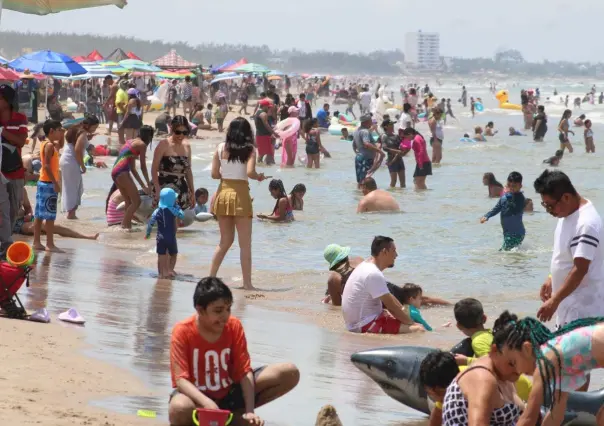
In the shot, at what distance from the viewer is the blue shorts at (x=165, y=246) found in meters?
9.91

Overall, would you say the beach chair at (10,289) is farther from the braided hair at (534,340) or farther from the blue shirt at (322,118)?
the blue shirt at (322,118)

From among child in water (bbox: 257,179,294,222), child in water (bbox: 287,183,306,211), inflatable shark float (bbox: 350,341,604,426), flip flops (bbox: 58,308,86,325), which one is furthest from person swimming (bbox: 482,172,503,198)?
inflatable shark float (bbox: 350,341,604,426)

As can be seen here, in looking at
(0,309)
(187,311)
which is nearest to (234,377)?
(0,309)

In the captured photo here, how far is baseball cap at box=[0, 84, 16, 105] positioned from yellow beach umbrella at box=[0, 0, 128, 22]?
3.75 ft

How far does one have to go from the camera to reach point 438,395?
484cm

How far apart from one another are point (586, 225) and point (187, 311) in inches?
143

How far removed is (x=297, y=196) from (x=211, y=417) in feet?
38.3

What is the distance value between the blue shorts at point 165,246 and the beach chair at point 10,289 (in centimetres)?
288

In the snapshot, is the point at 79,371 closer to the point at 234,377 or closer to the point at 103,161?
the point at 234,377

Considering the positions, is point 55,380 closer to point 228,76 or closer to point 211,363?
point 211,363

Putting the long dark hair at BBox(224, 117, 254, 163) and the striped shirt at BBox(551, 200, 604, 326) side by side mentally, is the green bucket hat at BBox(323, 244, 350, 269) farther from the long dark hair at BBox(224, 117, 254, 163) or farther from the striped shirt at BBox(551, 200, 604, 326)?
the striped shirt at BBox(551, 200, 604, 326)

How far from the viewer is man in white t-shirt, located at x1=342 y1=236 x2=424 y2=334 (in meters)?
7.78

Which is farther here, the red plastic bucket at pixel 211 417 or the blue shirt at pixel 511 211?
the blue shirt at pixel 511 211

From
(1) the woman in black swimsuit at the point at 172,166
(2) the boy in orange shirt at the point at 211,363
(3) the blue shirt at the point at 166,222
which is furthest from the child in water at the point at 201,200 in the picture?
(2) the boy in orange shirt at the point at 211,363
